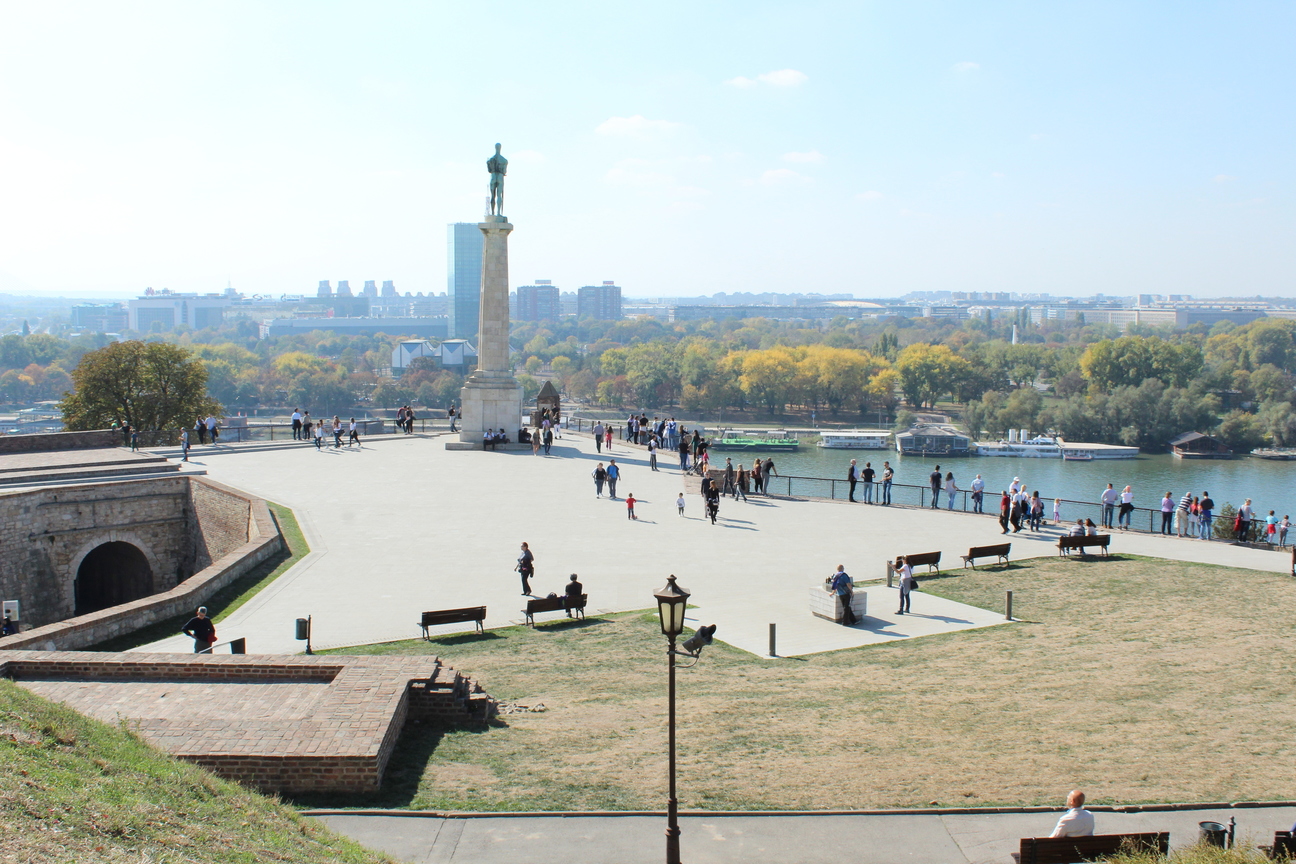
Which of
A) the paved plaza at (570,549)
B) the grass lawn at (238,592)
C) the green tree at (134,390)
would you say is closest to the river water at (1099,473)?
the green tree at (134,390)

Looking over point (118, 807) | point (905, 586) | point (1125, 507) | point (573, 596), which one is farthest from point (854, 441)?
point (118, 807)

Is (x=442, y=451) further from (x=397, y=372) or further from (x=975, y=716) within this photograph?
(x=397, y=372)

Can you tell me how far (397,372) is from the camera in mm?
172500

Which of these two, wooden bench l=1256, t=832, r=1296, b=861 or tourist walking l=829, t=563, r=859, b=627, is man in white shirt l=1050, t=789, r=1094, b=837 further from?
tourist walking l=829, t=563, r=859, b=627

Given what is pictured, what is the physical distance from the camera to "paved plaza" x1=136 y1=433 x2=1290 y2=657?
51.2ft

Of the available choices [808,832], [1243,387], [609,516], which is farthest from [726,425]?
[808,832]

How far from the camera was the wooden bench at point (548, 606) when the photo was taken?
15359 mm

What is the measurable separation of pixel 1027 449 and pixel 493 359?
6196cm

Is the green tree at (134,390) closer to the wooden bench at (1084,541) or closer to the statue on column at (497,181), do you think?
the statue on column at (497,181)

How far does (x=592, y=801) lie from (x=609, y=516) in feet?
46.5

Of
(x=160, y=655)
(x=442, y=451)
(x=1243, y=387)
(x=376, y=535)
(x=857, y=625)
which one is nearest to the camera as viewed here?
(x=160, y=655)

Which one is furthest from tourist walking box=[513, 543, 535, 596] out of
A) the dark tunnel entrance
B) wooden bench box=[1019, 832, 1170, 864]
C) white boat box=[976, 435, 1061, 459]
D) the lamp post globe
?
white boat box=[976, 435, 1061, 459]

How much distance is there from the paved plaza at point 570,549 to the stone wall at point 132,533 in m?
1.18

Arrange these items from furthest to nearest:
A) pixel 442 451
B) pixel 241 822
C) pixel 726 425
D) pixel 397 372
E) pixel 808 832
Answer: pixel 397 372 → pixel 726 425 → pixel 442 451 → pixel 808 832 → pixel 241 822
